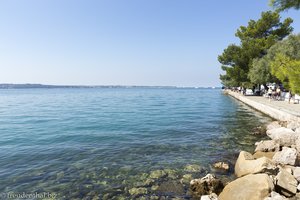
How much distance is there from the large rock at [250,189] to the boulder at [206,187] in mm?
425

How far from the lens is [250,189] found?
595 cm

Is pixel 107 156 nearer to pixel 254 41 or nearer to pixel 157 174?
pixel 157 174

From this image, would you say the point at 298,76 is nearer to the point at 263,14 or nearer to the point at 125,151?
the point at 125,151

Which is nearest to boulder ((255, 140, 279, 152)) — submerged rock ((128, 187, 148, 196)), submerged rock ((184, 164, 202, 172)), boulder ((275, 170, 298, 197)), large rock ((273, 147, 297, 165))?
large rock ((273, 147, 297, 165))

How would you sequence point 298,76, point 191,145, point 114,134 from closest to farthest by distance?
point 298,76
point 191,145
point 114,134

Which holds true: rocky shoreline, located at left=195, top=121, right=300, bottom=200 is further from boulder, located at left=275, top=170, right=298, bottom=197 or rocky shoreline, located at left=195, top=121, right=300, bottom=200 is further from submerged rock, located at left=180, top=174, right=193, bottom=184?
submerged rock, located at left=180, top=174, right=193, bottom=184

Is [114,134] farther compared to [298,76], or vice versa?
[114,134]

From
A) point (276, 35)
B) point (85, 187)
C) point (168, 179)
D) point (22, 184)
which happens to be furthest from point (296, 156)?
A: point (276, 35)

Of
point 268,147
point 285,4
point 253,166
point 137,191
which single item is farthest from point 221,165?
point 285,4

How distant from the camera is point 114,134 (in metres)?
15.6

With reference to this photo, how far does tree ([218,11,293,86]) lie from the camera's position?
1625 inches

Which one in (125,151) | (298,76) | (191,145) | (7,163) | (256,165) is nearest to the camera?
(256,165)

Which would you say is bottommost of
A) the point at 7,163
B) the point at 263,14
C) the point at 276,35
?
the point at 7,163

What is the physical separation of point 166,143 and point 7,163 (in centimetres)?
752
